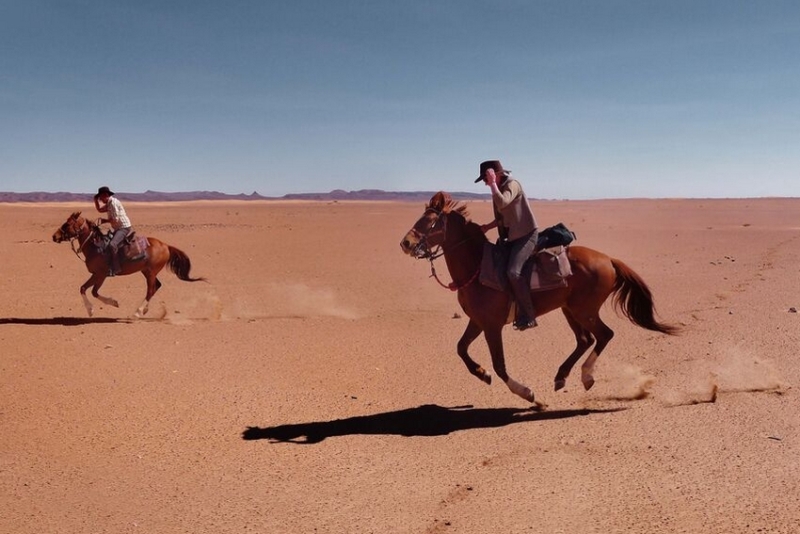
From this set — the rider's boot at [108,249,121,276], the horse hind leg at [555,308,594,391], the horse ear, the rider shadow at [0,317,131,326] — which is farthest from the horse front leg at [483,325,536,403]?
the rider's boot at [108,249,121,276]

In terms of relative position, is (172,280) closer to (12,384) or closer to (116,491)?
(12,384)

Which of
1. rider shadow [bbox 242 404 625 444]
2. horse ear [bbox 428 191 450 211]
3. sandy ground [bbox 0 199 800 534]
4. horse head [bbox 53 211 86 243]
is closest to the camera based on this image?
sandy ground [bbox 0 199 800 534]

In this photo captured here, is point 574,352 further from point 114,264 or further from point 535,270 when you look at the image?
point 114,264

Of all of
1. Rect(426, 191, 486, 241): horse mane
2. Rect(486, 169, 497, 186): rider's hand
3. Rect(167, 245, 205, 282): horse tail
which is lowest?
Rect(167, 245, 205, 282): horse tail

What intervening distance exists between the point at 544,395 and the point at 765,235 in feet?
107

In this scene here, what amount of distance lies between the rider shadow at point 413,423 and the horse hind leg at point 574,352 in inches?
17.3

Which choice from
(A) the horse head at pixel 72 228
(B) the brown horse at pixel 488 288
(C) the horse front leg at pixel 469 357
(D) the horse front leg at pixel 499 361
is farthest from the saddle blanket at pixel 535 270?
(A) the horse head at pixel 72 228

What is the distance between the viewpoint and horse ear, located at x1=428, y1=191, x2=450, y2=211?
7848 millimetres

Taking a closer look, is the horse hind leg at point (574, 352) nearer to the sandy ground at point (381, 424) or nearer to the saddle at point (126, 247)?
the sandy ground at point (381, 424)

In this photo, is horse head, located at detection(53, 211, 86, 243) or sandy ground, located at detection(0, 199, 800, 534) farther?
horse head, located at detection(53, 211, 86, 243)

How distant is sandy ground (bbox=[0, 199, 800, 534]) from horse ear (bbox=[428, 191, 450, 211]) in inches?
91.3

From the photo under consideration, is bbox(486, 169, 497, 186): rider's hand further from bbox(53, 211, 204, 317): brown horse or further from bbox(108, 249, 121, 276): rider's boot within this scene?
bbox(108, 249, 121, 276): rider's boot

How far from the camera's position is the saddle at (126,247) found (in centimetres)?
1379

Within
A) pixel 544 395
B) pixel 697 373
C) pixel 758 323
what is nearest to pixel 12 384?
pixel 544 395
